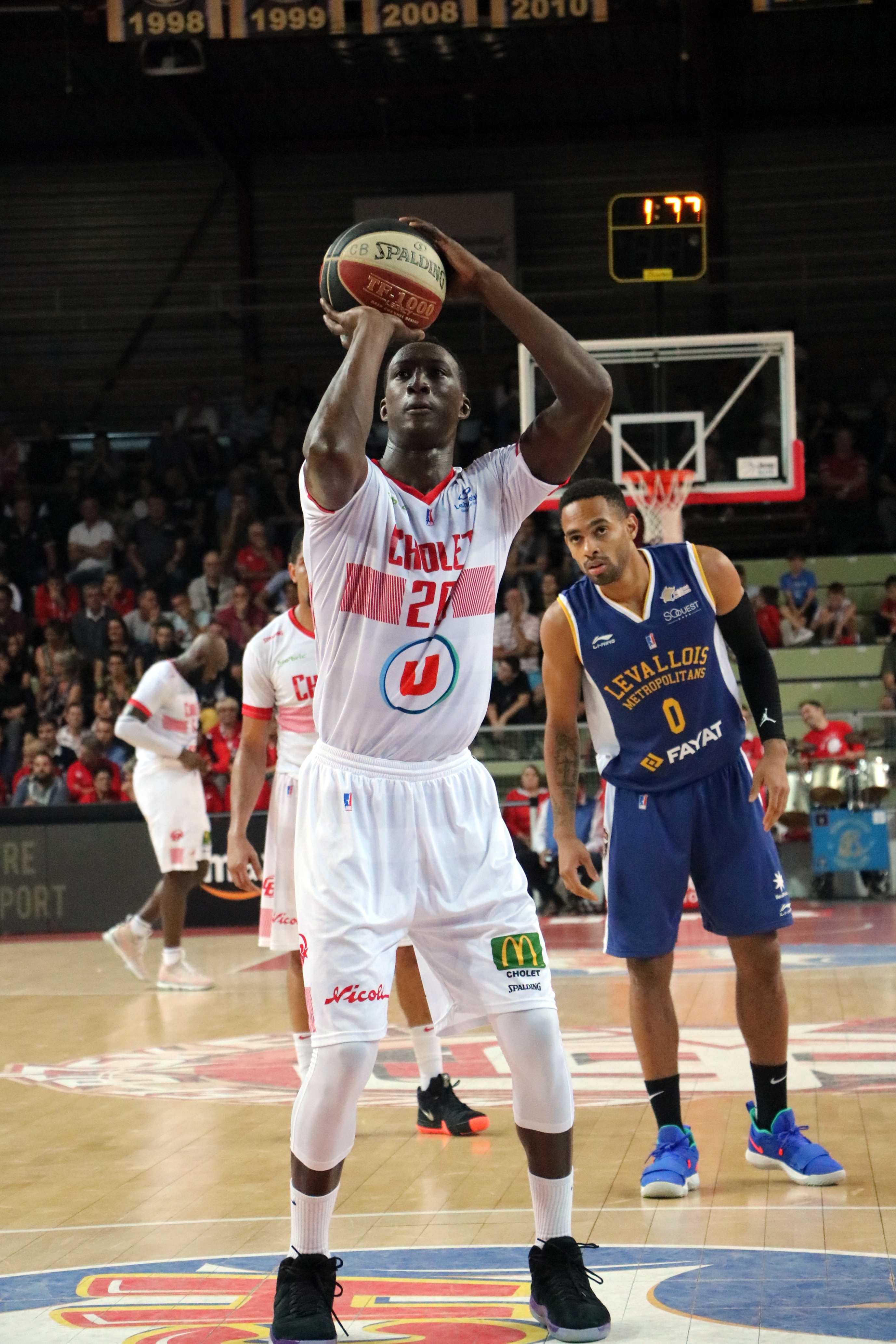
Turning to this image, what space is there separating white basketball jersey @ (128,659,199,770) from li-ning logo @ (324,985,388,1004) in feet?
21.4

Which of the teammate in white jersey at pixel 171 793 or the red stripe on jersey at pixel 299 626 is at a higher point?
the red stripe on jersey at pixel 299 626

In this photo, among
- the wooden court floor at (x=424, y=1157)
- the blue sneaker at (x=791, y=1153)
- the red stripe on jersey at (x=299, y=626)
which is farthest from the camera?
the red stripe on jersey at (x=299, y=626)

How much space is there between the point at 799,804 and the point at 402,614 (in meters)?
10.7

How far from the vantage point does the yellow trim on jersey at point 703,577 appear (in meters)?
5.18

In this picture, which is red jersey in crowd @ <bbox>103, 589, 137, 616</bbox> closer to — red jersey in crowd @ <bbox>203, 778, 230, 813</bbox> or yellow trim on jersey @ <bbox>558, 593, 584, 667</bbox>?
red jersey in crowd @ <bbox>203, 778, 230, 813</bbox>

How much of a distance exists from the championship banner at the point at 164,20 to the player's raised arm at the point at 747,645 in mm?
10707

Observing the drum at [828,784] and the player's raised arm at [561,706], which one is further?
the drum at [828,784]

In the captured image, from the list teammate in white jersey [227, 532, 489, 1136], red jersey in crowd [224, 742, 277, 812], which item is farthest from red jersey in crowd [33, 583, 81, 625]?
teammate in white jersey [227, 532, 489, 1136]

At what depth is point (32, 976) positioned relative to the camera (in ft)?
36.4

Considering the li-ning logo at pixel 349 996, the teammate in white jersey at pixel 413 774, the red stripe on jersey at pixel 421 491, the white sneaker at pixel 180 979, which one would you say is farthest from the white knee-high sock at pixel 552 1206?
the white sneaker at pixel 180 979

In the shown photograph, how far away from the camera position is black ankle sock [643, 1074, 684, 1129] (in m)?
5.05

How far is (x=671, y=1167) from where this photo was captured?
15.8 feet

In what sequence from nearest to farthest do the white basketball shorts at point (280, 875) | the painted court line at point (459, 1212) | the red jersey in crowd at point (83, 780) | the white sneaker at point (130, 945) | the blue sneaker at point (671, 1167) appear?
the painted court line at point (459, 1212), the blue sneaker at point (671, 1167), the white basketball shorts at point (280, 875), the white sneaker at point (130, 945), the red jersey in crowd at point (83, 780)

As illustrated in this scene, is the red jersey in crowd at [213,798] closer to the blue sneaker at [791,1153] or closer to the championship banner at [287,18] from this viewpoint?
the championship banner at [287,18]
